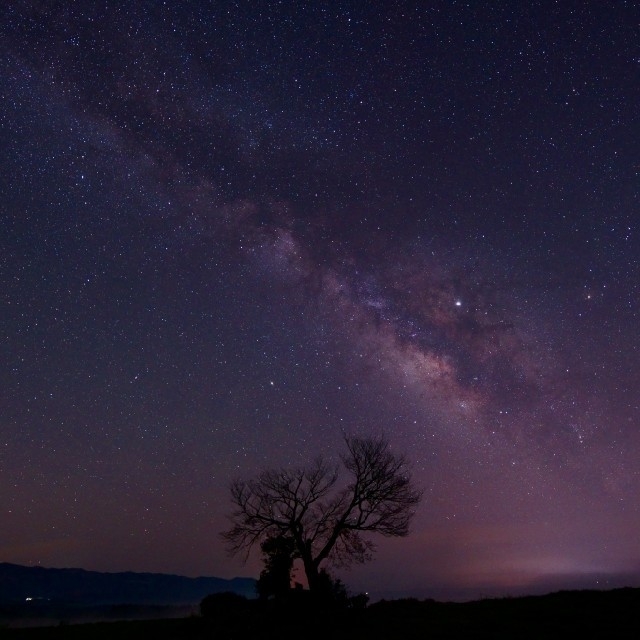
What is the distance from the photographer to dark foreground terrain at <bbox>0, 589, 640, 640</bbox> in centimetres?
1856

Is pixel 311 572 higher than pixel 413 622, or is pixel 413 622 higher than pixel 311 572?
pixel 311 572

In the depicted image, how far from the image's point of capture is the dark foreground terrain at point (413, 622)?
60.9ft

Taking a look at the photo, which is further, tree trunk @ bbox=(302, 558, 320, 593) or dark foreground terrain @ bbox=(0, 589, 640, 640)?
tree trunk @ bbox=(302, 558, 320, 593)

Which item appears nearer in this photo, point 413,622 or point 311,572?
point 413,622

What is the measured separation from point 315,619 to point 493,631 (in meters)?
7.20

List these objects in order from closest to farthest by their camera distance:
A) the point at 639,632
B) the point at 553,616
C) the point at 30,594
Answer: the point at 639,632, the point at 553,616, the point at 30,594

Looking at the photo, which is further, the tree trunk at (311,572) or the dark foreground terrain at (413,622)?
the tree trunk at (311,572)

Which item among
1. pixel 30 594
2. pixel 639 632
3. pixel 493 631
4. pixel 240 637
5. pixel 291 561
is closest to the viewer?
pixel 639 632

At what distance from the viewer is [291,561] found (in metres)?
31.2

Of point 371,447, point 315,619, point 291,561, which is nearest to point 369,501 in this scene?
point 371,447

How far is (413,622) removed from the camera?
21422mm

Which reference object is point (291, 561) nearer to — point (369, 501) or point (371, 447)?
point (369, 501)

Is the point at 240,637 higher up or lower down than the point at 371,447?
lower down

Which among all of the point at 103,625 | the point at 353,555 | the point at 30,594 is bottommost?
the point at 30,594
